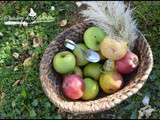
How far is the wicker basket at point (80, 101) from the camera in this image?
2.81 meters

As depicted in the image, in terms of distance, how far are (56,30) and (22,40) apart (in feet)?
0.93

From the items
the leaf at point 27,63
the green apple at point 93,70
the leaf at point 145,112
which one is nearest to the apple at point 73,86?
the green apple at point 93,70

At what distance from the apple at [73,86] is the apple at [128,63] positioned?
27 centimetres

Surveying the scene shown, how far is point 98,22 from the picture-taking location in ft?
10.4

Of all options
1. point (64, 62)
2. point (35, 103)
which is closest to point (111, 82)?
point (64, 62)

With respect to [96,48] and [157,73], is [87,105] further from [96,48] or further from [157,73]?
[157,73]

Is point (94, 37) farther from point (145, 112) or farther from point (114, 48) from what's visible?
point (145, 112)

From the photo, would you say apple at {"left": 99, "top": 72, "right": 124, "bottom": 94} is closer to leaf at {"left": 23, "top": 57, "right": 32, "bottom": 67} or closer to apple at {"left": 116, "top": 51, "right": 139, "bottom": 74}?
apple at {"left": 116, "top": 51, "right": 139, "bottom": 74}

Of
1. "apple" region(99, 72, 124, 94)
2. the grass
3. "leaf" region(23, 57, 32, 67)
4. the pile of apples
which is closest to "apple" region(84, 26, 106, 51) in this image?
the pile of apples

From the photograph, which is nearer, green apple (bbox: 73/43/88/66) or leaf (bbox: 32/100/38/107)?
green apple (bbox: 73/43/88/66)

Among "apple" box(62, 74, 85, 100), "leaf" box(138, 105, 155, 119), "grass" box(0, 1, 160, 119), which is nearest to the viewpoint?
"apple" box(62, 74, 85, 100)

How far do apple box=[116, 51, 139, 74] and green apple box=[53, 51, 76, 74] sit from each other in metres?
0.31

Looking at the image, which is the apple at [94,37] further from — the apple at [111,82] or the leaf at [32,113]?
the leaf at [32,113]

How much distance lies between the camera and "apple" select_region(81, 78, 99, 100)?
118 inches
